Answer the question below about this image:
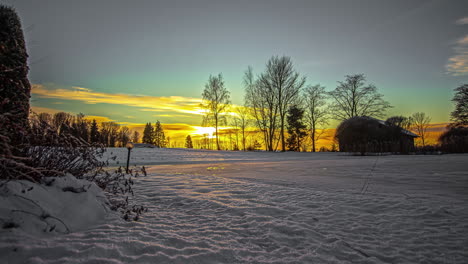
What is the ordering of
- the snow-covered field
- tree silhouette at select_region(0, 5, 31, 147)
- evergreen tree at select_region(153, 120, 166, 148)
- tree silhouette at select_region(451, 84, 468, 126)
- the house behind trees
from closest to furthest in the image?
the snow-covered field, tree silhouette at select_region(0, 5, 31, 147), the house behind trees, tree silhouette at select_region(451, 84, 468, 126), evergreen tree at select_region(153, 120, 166, 148)

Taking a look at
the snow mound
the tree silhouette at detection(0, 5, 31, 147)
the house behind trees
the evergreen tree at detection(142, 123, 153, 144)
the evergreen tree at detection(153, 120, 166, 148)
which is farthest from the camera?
the evergreen tree at detection(153, 120, 166, 148)

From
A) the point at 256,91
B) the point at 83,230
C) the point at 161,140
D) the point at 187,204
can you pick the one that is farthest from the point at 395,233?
the point at 161,140

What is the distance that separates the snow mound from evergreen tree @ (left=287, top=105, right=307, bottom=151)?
30567mm

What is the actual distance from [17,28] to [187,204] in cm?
431

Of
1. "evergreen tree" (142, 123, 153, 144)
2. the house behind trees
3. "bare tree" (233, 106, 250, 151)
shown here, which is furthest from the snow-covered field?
"evergreen tree" (142, 123, 153, 144)

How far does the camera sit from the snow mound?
2.12 metres

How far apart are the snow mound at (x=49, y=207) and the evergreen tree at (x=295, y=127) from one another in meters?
30.6

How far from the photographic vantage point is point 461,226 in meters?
2.66

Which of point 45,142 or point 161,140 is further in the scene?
point 161,140

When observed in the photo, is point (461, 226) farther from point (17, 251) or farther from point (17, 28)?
point (17, 28)

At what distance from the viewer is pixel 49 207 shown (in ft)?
8.03

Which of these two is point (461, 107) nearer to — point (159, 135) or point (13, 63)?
point (13, 63)

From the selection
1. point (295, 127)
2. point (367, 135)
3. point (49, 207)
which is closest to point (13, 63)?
point (49, 207)

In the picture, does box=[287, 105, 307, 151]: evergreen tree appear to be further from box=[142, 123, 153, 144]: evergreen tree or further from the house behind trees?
box=[142, 123, 153, 144]: evergreen tree
